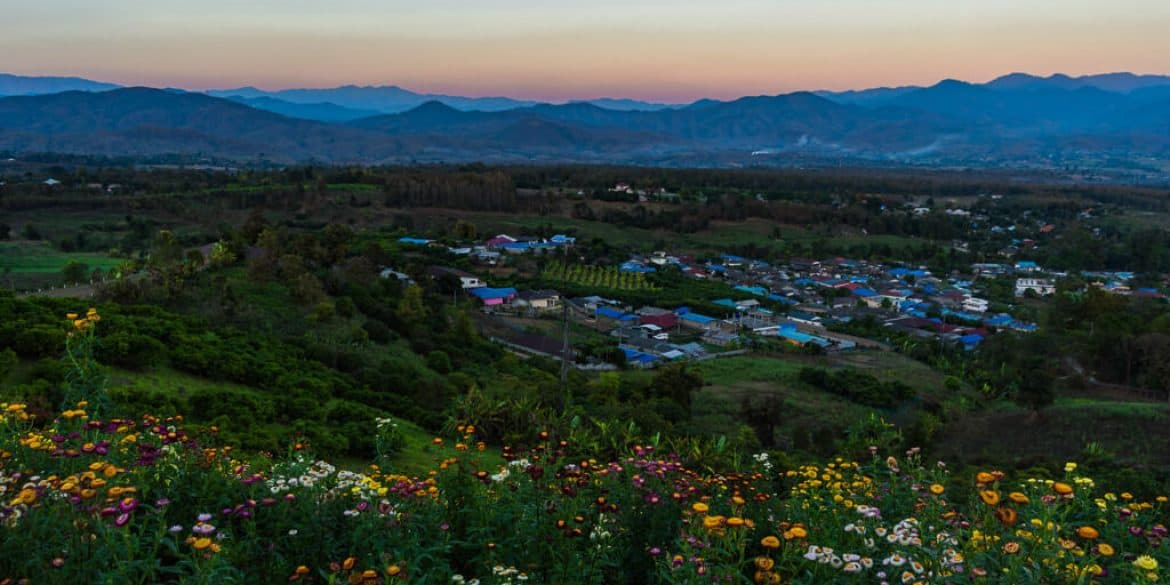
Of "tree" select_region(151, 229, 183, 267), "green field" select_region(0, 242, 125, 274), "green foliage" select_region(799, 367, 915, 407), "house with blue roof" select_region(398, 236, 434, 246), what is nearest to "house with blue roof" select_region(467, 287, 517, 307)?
"house with blue roof" select_region(398, 236, 434, 246)

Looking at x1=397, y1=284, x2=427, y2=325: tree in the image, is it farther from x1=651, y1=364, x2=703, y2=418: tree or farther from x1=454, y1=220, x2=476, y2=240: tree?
x1=454, y1=220, x2=476, y2=240: tree

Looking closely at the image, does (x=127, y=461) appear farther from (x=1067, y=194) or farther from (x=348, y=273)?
(x=1067, y=194)

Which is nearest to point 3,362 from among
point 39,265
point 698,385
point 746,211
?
point 698,385

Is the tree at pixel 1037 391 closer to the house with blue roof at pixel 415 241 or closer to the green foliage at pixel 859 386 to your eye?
the green foliage at pixel 859 386


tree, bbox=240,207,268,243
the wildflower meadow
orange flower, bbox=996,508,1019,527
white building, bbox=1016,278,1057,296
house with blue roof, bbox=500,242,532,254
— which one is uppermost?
orange flower, bbox=996,508,1019,527

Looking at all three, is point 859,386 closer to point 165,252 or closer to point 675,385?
point 675,385

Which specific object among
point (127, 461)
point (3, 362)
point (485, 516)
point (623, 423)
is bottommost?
point (623, 423)
